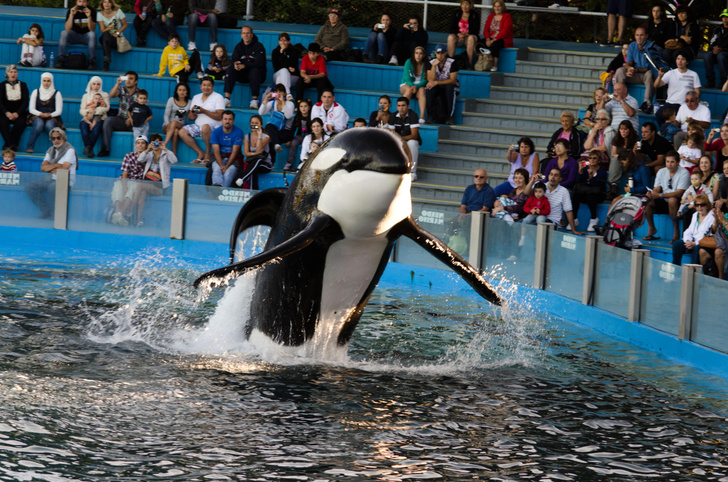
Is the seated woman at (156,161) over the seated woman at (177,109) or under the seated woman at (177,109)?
under

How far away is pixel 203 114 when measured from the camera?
1898 cm

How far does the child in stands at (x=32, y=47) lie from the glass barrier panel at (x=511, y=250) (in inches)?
474

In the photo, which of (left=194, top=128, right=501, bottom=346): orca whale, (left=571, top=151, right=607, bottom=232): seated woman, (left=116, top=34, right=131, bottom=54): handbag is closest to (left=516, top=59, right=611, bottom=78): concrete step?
(left=571, top=151, right=607, bottom=232): seated woman

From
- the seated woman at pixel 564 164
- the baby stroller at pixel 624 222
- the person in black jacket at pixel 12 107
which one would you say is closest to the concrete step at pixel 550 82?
the seated woman at pixel 564 164

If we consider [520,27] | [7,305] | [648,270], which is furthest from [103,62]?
[648,270]

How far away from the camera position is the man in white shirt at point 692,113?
16.2 m

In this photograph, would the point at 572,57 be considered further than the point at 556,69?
Yes

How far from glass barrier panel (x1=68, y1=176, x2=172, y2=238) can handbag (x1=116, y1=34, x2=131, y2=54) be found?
624cm

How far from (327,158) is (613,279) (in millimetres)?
5558

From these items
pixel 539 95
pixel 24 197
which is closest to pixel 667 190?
pixel 539 95

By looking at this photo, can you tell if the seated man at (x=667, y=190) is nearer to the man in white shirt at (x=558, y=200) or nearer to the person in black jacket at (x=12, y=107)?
the man in white shirt at (x=558, y=200)

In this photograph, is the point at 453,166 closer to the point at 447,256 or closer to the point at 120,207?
the point at 120,207

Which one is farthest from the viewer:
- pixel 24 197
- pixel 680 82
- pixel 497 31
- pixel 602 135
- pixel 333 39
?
pixel 333 39

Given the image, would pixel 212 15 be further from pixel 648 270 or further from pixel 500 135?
pixel 648 270
